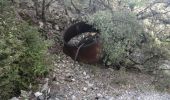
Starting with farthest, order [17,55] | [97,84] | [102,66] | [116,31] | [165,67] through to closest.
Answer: [165,67]
[102,66]
[116,31]
[97,84]
[17,55]

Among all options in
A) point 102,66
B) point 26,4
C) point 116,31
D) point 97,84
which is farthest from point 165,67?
point 26,4

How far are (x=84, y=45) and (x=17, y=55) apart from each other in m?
1.80

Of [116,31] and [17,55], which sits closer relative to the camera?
[17,55]

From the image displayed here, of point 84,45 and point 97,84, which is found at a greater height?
point 84,45

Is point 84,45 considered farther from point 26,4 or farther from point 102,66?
point 26,4

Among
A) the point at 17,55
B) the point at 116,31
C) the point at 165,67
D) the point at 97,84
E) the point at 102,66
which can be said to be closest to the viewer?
the point at 17,55

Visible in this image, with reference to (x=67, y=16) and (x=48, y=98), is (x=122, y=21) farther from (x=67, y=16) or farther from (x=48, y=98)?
(x=48, y=98)

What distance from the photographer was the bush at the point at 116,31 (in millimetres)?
5480

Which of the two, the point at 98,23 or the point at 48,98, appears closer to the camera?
the point at 48,98

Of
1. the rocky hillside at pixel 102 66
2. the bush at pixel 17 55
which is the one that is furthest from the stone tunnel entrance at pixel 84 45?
the bush at pixel 17 55

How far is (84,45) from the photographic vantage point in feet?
19.1

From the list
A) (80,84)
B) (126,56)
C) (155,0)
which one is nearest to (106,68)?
(126,56)

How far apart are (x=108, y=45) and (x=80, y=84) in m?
1.01

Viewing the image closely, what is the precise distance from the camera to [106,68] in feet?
19.5
